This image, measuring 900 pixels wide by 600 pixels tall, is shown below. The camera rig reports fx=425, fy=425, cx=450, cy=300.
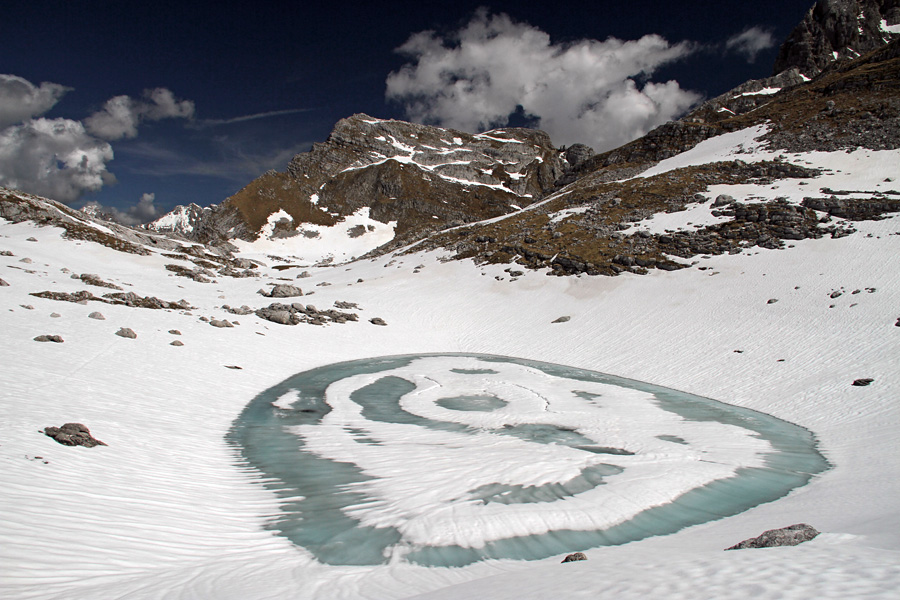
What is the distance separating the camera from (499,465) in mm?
12391

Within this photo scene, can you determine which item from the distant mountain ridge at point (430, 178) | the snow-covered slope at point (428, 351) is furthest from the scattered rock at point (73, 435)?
the distant mountain ridge at point (430, 178)

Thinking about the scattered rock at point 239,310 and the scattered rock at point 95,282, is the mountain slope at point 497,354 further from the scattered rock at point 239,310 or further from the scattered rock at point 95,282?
the scattered rock at point 239,310

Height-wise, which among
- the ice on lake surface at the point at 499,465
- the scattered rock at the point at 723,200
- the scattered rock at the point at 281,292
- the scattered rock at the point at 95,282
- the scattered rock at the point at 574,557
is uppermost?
the scattered rock at the point at 723,200

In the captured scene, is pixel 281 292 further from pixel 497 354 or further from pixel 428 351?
pixel 497 354

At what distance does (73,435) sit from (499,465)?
11240mm

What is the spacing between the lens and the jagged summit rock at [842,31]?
13175 cm

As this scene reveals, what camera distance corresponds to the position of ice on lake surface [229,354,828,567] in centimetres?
918

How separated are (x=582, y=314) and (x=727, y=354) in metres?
13.6

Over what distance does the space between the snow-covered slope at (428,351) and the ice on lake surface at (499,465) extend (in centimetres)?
70

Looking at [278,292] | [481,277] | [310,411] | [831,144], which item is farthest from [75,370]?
[831,144]

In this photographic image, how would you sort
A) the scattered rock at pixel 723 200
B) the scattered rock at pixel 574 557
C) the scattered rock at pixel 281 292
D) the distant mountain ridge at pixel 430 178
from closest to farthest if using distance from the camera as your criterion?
the scattered rock at pixel 574 557
the scattered rock at pixel 281 292
the scattered rock at pixel 723 200
the distant mountain ridge at pixel 430 178

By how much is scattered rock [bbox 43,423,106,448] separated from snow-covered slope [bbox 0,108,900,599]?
0.86ft

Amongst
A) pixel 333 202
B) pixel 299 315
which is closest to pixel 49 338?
pixel 299 315

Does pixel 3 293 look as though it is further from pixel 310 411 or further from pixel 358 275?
pixel 358 275
